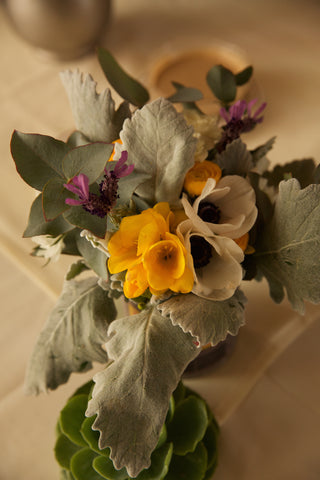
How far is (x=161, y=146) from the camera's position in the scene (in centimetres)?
35

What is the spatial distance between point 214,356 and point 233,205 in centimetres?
21

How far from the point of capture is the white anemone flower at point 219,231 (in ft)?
1.09

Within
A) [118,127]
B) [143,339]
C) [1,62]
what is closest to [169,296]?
[143,339]

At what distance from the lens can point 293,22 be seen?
0.91m

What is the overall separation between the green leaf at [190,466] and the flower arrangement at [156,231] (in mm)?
23

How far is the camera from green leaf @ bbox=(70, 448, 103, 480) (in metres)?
0.42

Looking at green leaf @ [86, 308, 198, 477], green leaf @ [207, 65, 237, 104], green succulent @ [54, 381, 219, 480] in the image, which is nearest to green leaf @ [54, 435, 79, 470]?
green succulent @ [54, 381, 219, 480]

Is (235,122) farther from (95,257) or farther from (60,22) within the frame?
Result: (60,22)

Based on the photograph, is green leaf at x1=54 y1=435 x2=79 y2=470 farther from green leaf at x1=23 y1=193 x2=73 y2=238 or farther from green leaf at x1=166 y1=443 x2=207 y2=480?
green leaf at x1=23 y1=193 x2=73 y2=238

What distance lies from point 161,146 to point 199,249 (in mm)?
85

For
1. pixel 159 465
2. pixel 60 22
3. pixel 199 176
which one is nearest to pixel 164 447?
pixel 159 465

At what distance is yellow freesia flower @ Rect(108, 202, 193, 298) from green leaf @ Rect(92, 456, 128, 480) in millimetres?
174

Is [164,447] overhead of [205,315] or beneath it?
beneath

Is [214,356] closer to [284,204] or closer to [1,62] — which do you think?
[284,204]
